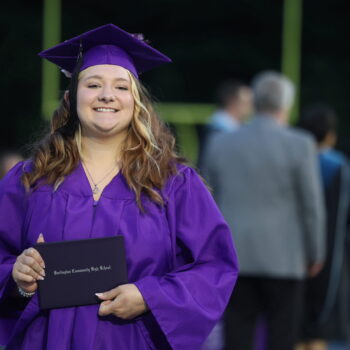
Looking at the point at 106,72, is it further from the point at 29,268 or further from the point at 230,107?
the point at 230,107

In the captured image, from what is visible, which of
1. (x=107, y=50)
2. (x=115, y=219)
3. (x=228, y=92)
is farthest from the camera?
(x=228, y=92)

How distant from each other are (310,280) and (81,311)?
10.3ft

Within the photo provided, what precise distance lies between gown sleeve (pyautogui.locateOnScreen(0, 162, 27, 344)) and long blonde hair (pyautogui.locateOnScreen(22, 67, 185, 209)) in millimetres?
56

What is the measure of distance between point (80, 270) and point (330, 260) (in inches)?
124

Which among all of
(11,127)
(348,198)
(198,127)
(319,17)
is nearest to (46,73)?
(11,127)

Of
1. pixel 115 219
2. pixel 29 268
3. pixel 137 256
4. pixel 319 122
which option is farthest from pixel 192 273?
pixel 319 122

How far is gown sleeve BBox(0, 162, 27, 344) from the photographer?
324 cm

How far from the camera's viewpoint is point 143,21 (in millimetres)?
13516

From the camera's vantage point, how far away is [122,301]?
305 cm

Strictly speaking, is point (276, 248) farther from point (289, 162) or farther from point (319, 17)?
point (319, 17)

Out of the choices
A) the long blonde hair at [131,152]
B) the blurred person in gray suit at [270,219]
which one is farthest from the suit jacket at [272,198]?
the long blonde hair at [131,152]

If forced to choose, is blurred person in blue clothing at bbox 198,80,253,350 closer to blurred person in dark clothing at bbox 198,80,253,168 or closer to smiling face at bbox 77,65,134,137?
blurred person in dark clothing at bbox 198,80,253,168

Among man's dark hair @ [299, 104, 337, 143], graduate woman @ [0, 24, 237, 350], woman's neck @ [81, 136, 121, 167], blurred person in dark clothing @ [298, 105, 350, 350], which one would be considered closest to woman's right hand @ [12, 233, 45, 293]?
graduate woman @ [0, 24, 237, 350]

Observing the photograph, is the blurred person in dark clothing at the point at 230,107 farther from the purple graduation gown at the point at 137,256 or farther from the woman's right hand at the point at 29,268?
the woman's right hand at the point at 29,268
